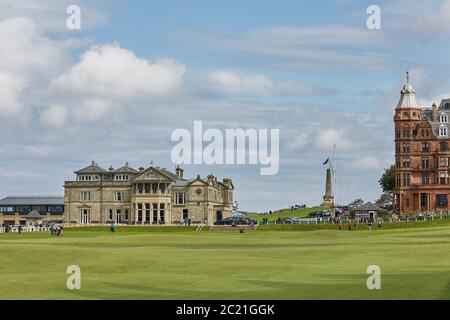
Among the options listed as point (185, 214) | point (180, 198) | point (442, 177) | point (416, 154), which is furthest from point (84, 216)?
point (442, 177)

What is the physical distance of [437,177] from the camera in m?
168

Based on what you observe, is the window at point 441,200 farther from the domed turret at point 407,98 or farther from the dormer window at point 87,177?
the dormer window at point 87,177

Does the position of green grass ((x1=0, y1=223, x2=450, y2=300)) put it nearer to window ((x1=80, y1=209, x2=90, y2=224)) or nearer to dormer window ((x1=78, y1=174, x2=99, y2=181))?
window ((x1=80, y1=209, x2=90, y2=224))

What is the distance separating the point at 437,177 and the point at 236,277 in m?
124

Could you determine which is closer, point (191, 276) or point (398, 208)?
point (191, 276)

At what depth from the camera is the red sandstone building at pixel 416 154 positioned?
550ft

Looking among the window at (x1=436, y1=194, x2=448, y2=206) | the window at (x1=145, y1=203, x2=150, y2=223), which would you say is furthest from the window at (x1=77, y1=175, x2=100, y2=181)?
the window at (x1=436, y1=194, x2=448, y2=206)

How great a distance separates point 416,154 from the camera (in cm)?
16875

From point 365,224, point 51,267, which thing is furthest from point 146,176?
point 51,267

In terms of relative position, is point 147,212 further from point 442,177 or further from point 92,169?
point 442,177

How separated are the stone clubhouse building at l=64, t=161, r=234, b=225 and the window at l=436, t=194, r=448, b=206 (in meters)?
42.5

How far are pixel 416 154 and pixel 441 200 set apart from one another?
9242 mm

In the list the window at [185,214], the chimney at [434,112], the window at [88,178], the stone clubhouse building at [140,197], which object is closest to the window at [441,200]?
the chimney at [434,112]
